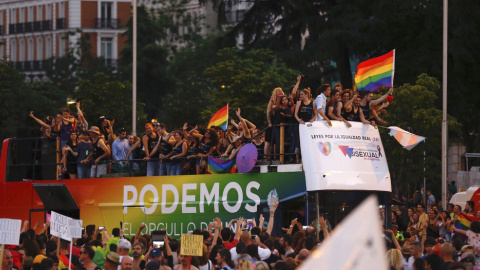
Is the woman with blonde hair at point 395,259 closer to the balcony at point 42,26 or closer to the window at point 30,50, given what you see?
the balcony at point 42,26

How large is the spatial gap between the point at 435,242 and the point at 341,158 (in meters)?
4.52

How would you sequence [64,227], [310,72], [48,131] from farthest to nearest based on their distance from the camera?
[310,72] < [48,131] < [64,227]

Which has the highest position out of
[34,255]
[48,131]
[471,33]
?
[471,33]

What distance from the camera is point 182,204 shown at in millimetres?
22969

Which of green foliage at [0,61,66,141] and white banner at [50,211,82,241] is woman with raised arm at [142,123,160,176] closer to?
white banner at [50,211,82,241]

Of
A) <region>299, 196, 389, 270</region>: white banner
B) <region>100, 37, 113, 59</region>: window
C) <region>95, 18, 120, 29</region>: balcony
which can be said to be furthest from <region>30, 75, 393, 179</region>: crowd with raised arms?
<region>100, 37, 113, 59</region>: window

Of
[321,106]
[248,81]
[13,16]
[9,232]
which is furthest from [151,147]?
[13,16]

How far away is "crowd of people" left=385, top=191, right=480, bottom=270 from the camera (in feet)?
43.3

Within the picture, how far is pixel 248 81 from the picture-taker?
4397 centimetres

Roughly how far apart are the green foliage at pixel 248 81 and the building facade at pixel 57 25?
54.6 meters

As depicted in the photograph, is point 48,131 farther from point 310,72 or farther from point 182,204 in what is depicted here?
point 310,72

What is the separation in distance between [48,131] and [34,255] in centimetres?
1087

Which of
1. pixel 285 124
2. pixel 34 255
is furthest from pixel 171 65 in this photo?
pixel 34 255

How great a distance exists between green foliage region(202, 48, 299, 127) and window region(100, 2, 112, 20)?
5694 cm
